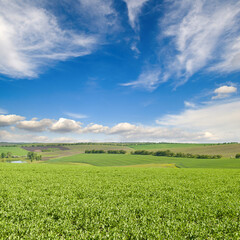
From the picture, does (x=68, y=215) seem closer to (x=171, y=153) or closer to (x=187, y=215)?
(x=187, y=215)

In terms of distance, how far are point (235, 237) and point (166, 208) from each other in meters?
3.96

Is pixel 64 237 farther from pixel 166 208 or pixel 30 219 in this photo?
pixel 166 208

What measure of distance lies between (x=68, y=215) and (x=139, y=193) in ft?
22.8

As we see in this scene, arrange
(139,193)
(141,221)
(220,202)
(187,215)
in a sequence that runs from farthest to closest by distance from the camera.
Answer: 1. (139,193)
2. (220,202)
3. (187,215)
4. (141,221)

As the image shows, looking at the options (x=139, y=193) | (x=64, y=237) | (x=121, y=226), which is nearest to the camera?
(x=64, y=237)

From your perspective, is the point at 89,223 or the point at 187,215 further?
the point at 187,215

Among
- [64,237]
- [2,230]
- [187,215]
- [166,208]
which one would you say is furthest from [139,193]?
[2,230]

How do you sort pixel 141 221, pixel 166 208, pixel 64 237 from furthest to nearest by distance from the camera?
pixel 166 208 → pixel 141 221 → pixel 64 237

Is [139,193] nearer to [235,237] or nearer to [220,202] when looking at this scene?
[220,202]

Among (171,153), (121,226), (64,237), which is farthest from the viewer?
(171,153)

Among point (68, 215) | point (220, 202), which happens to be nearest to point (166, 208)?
point (220, 202)

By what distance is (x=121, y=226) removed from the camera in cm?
843

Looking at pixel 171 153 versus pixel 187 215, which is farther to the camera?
pixel 171 153

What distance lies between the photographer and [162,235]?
761 cm
